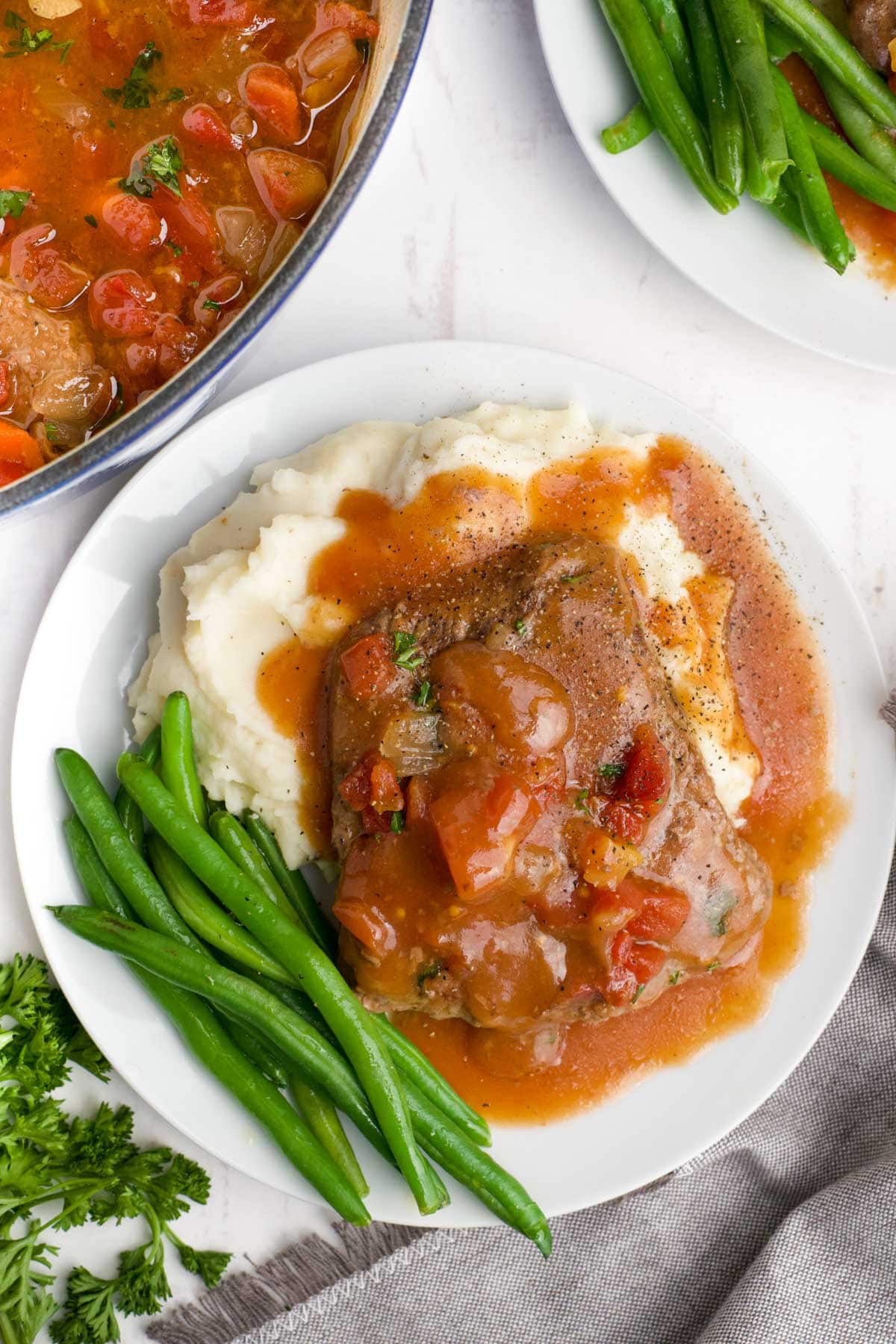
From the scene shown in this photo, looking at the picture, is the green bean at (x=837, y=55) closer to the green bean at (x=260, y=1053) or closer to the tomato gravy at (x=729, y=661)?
the tomato gravy at (x=729, y=661)

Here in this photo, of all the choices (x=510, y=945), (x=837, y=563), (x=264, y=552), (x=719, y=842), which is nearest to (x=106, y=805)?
(x=264, y=552)

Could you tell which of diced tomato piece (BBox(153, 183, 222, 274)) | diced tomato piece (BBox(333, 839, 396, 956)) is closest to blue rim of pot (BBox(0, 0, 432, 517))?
diced tomato piece (BBox(153, 183, 222, 274))

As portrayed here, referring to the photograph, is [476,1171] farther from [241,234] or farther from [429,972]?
[241,234]

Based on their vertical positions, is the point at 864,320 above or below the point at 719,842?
above

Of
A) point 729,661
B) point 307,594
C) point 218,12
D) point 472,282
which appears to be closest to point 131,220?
point 218,12

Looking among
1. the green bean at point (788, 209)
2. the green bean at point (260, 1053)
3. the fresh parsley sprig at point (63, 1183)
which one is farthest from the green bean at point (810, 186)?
the fresh parsley sprig at point (63, 1183)

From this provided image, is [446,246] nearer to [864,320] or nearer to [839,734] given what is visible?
[864,320]

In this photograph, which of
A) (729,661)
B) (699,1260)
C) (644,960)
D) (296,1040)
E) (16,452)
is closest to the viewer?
(16,452)
